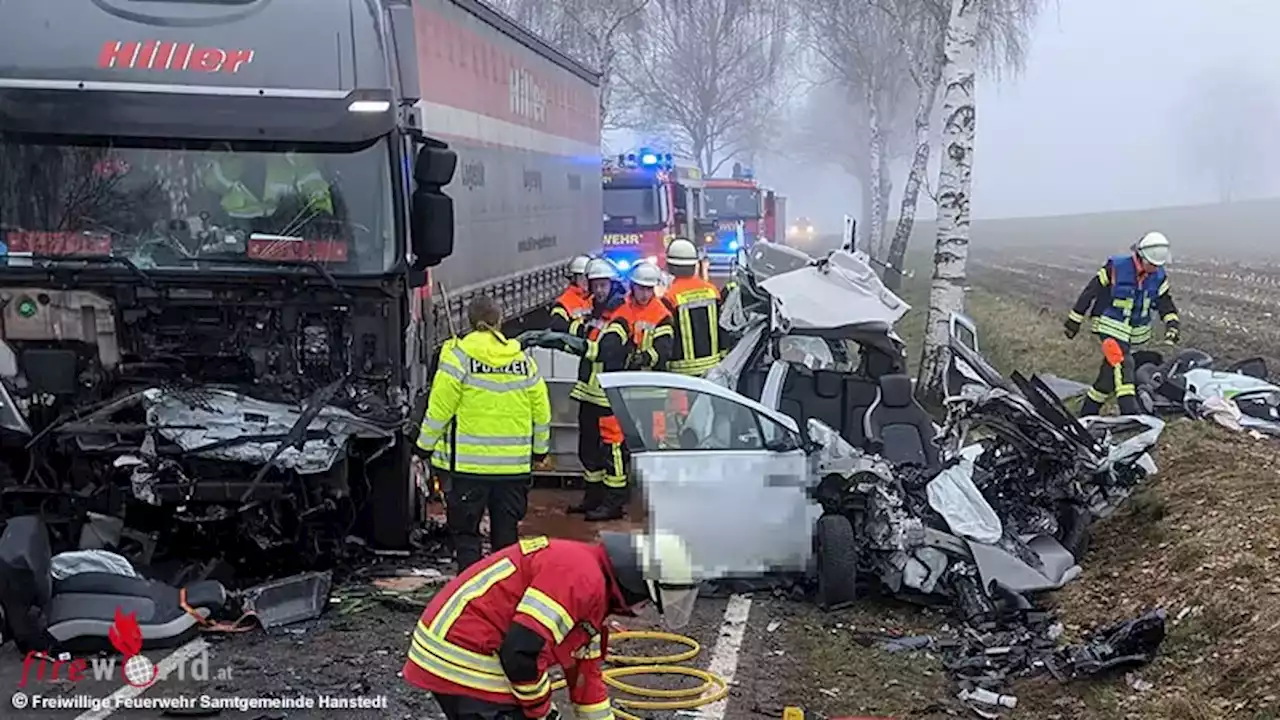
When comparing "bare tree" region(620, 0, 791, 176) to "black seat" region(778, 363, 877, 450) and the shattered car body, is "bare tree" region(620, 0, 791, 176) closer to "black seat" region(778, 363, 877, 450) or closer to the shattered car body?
the shattered car body

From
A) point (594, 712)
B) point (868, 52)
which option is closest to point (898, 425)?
point (594, 712)

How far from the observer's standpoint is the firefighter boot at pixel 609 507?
9.44m

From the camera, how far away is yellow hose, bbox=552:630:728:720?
5.99 metres

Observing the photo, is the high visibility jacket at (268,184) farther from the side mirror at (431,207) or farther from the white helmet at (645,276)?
the white helmet at (645,276)

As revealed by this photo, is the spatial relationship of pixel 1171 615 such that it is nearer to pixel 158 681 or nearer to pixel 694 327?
pixel 694 327

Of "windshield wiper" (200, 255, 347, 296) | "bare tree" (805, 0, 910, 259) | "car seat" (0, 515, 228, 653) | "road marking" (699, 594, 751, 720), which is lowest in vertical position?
"road marking" (699, 594, 751, 720)

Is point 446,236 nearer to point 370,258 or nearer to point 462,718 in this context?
point 370,258

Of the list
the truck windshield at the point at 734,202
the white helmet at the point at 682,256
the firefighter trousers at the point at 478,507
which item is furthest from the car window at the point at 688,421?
the truck windshield at the point at 734,202

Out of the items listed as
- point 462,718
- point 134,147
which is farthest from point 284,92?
point 462,718

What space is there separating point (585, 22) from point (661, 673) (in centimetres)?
2788

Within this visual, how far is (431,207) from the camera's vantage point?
24.9 ft

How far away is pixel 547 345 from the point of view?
11.0 metres

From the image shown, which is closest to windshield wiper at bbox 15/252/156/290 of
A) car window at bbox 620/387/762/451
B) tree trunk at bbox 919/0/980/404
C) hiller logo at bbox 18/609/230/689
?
hiller logo at bbox 18/609/230/689

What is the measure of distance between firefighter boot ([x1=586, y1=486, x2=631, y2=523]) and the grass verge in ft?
6.93
